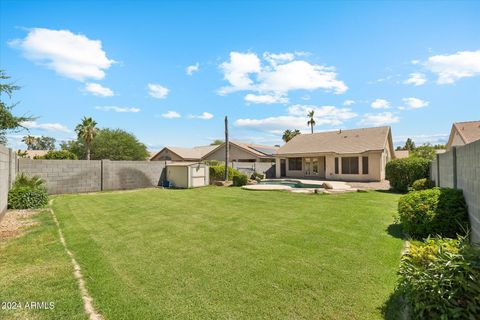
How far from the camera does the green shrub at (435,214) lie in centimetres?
561

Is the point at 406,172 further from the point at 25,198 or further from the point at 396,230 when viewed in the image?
the point at 25,198

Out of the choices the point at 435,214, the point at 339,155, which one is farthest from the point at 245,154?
the point at 435,214

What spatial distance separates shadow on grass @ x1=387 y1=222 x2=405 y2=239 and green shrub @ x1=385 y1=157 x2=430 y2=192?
377 inches

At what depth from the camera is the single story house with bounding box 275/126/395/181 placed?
23.0 meters

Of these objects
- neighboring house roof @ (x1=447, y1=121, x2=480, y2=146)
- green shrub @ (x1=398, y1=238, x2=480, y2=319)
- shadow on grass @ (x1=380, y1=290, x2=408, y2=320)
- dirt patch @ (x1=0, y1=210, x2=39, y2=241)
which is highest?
neighboring house roof @ (x1=447, y1=121, x2=480, y2=146)

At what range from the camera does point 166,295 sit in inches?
144

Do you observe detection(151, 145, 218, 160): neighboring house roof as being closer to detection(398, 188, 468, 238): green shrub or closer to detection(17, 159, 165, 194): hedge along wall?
detection(17, 159, 165, 194): hedge along wall

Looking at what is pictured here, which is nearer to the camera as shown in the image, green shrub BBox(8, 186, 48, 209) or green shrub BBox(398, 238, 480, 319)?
green shrub BBox(398, 238, 480, 319)

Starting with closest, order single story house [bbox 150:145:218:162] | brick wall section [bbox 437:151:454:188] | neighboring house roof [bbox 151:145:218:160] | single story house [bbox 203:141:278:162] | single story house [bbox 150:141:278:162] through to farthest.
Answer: brick wall section [bbox 437:151:454:188]
single story house [bbox 203:141:278:162]
single story house [bbox 150:141:278:162]
single story house [bbox 150:145:218:162]
neighboring house roof [bbox 151:145:218:160]

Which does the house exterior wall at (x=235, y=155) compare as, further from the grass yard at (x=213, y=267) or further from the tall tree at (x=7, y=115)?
the grass yard at (x=213, y=267)

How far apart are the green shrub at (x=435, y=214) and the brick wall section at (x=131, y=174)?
17803 mm

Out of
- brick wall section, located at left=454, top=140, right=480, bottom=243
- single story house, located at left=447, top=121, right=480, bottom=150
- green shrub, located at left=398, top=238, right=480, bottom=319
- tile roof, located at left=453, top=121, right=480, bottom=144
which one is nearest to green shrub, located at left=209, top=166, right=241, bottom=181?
brick wall section, located at left=454, top=140, right=480, bottom=243

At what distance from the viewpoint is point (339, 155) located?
81.4 feet

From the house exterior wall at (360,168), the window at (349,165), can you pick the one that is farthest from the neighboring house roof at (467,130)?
the window at (349,165)
